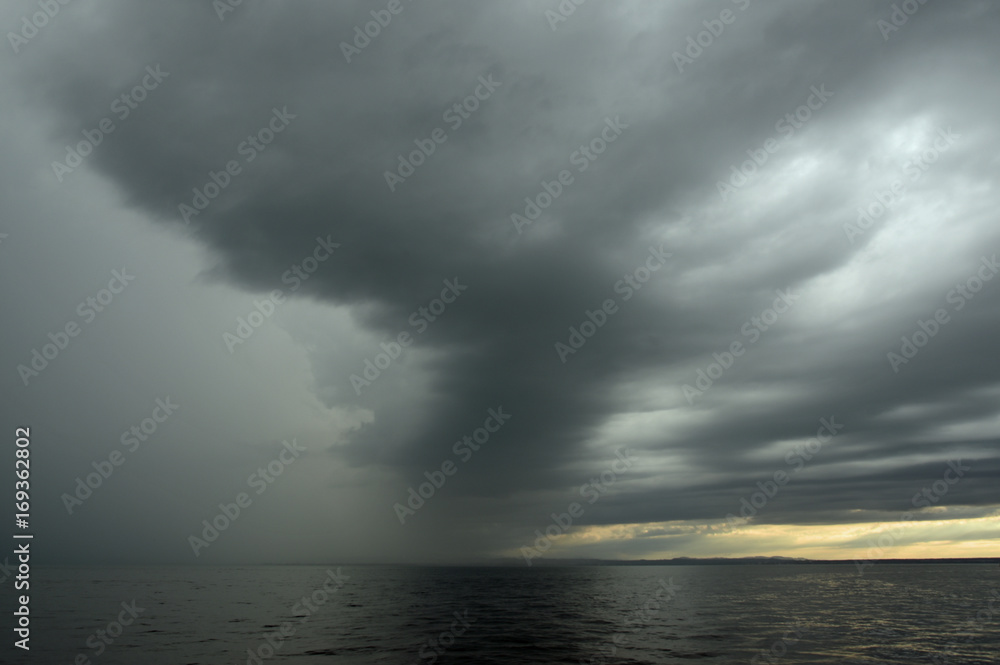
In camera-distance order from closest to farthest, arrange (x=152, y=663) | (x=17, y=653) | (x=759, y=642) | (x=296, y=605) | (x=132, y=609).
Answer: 1. (x=152, y=663)
2. (x=17, y=653)
3. (x=759, y=642)
4. (x=132, y=609)
5. (x=296, y=605)

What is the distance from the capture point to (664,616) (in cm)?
6538

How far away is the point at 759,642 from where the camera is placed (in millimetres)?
43062

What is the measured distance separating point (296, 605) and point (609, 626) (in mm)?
50609

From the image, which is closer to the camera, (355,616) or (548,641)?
(548,641)

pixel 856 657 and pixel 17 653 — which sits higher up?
pixel 17 653

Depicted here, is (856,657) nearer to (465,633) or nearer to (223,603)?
(465,633)

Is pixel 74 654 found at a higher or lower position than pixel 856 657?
higher

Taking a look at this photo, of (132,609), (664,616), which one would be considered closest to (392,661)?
(664,616)

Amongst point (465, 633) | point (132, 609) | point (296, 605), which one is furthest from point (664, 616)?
point (132, 609)

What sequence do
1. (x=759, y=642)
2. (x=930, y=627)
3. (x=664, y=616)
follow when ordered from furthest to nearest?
(x=664, y=616) → (x=930, y=627) → (x=759, y=642)

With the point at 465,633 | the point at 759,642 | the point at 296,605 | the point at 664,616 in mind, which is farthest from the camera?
the point at 296,605

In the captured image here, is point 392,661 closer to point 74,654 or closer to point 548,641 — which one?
point 548,641

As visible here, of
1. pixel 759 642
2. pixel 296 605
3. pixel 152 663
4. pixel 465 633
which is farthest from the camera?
pixel 296 605

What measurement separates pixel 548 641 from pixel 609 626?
12977mm
